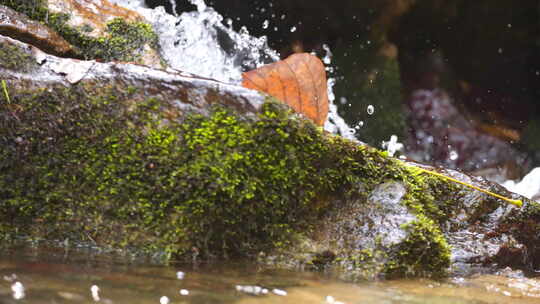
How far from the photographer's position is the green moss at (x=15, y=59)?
223 cm

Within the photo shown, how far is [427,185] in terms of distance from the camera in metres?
2.73

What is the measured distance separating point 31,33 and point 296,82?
1.84m

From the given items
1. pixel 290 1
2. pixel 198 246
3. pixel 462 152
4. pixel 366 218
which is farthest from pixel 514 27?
pixel 198 246

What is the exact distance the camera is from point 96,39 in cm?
370

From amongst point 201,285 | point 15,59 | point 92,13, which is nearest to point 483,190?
point 201,285

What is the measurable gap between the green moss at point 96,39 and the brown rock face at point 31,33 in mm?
184

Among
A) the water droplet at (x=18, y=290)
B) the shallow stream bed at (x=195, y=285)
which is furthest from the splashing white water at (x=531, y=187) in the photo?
the water droplet at (x=18, y=290)

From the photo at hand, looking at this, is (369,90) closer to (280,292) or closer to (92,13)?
(92,13)

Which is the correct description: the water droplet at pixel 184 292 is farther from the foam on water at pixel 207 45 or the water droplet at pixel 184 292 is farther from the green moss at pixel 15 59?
the foam on water at pixel 207 45

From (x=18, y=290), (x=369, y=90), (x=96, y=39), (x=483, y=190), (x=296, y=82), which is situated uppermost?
(x=369, y=90)

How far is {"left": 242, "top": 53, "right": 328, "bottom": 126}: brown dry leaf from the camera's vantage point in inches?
109

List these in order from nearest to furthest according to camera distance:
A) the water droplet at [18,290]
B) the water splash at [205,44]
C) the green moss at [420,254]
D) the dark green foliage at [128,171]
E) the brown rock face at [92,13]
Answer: the water droplet at [18,290] → the dark green foliage at [128,171] → the green moss at [420,254] → the brown rock face at [92,13] → the water splash at [205,44]

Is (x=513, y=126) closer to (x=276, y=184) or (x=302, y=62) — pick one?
(x=302, y=62)

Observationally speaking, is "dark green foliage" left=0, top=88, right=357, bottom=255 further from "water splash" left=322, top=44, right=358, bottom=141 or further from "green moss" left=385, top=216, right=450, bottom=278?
"water splash" left=322, top=44, right=358, bottom=141
